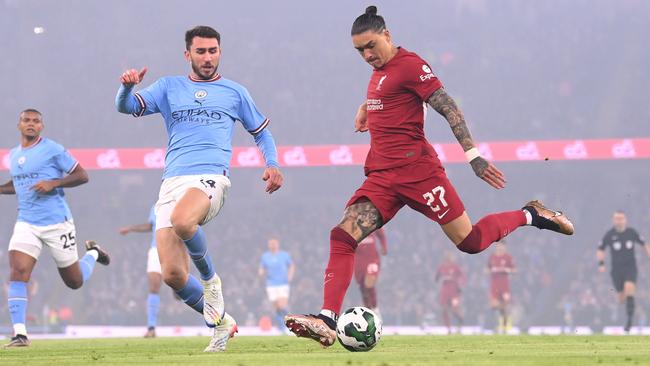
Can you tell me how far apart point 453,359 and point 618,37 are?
37685mm

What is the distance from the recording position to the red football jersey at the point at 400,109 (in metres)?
7.01

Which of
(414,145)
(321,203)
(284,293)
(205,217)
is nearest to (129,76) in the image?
(205,217)

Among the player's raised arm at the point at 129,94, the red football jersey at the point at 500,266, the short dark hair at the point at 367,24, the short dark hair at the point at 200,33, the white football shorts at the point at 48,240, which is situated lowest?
the white football shorts at the point at 48,240

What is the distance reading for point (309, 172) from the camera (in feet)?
132

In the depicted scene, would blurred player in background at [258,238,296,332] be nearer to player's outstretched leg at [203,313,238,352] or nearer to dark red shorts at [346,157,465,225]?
player's outstretched leg at [203,313,238,352]

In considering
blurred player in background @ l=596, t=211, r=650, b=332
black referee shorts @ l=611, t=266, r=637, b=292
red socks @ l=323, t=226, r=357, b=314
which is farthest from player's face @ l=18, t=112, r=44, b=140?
black referee shorts @ l=611, t=266, r=637, b=292

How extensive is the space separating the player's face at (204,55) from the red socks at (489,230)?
2271mm

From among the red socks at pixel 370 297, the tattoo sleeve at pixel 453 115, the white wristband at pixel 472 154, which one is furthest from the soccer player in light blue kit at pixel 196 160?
the red socks at pixel 370 297

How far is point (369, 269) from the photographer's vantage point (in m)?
16.5

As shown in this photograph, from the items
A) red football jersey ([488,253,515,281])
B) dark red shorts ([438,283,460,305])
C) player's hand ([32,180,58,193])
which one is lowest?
player's hand ([32,180,58,193])

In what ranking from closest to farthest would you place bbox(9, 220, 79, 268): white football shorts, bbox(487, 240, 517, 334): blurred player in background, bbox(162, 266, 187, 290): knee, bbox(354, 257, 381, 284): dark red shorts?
bbox(162, 266, 187, 290): knee
bbox(9, 220, 79, 268): white football shorts
bbox(354, 257, 381, 284): dark red shorts
bbox(487, 240, 517, 334): blurred player in background

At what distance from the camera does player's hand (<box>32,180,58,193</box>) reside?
10.9 metres

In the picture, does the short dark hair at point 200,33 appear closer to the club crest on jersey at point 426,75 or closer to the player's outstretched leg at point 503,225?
the club crest on jersey at point 426,75

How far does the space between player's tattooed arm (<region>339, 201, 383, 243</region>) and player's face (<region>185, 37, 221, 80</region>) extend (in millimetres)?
1694
